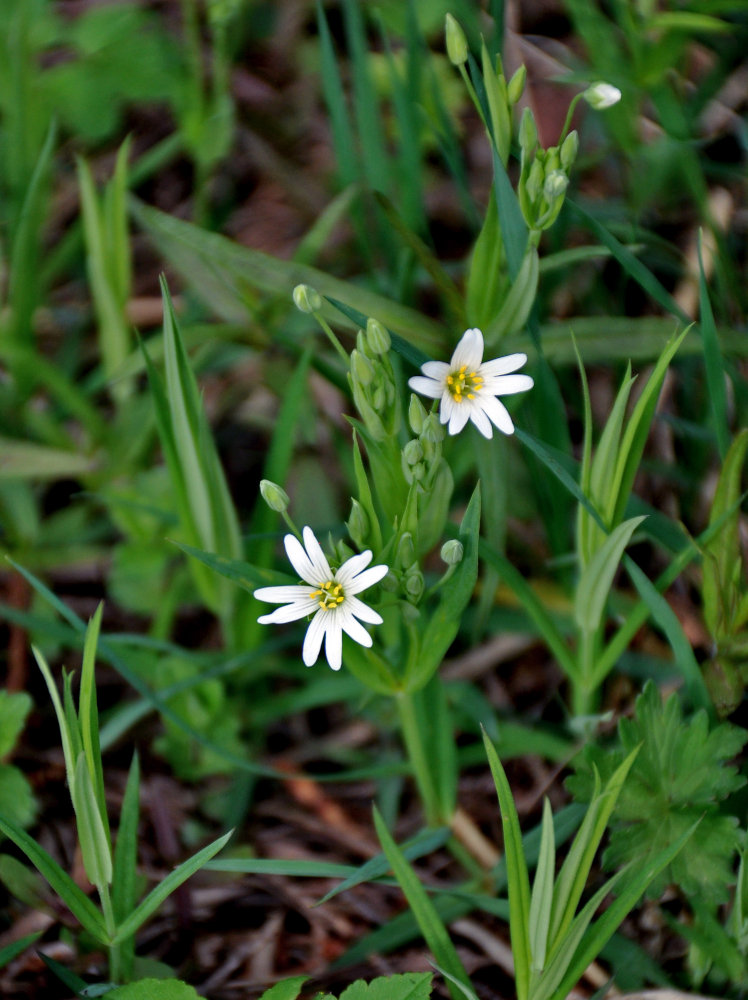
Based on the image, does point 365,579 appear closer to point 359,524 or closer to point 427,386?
point 359,524

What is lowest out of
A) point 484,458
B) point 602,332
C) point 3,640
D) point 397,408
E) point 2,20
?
point 3,640

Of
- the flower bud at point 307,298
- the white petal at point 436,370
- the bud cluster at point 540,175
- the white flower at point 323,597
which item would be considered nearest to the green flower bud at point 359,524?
the white flower at point 323,597

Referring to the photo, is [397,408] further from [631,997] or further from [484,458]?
[631,997]

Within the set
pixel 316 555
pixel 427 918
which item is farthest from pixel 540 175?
pixel 427 918

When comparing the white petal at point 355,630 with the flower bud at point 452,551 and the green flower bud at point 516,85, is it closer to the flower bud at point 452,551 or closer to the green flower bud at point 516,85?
the flower bud at point 452,551

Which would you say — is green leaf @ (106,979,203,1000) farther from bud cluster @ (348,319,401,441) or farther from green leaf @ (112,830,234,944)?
bud cluster @ (348,319,401,441)

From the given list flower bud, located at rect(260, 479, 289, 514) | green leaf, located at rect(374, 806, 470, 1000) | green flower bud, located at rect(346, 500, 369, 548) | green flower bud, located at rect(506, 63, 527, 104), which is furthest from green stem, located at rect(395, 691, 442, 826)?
green flower bud, located at rect(506, 63, 527, 104)

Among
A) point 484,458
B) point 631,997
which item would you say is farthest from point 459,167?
point 631,997
